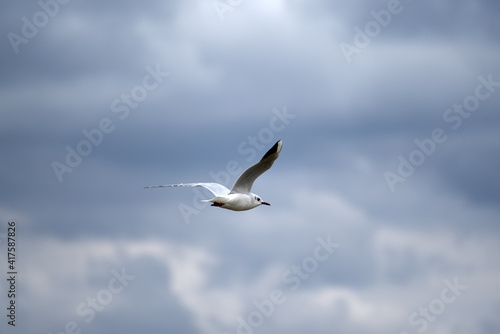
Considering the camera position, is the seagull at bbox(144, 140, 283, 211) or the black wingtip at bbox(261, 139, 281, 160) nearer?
the black wingtip at bbox(261, 139, 281, 160)

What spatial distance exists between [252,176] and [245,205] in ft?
5.72

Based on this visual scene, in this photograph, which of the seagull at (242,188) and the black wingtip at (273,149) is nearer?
the black wingtip at (273,149)

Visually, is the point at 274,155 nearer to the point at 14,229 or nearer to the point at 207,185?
the point at 207,185

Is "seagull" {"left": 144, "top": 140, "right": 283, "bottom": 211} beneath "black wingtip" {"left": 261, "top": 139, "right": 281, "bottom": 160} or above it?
beneath

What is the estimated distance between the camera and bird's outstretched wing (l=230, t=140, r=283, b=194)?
33125 mm

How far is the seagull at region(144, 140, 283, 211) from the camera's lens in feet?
109

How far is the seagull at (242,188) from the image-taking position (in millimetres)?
33372

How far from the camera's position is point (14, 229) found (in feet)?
132

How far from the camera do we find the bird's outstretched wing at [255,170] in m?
33.1

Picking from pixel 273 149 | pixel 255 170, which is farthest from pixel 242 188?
pixel 273 149

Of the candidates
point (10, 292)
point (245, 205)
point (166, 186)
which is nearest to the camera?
point (166, 186)

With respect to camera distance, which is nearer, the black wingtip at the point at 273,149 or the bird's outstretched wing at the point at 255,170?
the black wingtip at the point at 273,149

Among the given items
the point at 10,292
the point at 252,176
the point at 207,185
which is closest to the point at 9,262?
the point at 10,292

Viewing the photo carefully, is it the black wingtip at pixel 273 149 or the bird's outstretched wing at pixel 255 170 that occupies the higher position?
the black wingtip at pixel 273 149
